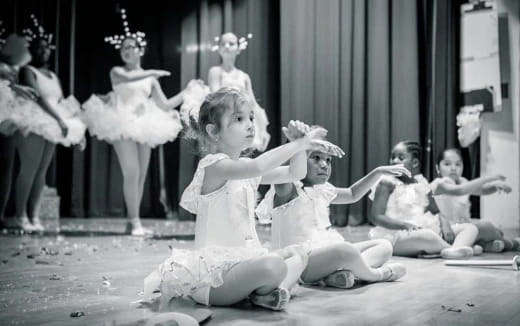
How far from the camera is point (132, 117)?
445 centimetres

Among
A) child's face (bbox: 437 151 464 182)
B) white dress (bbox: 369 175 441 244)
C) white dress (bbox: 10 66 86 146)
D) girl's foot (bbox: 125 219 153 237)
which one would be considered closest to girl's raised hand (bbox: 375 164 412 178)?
white dress (bbox: 369 175 441 244)

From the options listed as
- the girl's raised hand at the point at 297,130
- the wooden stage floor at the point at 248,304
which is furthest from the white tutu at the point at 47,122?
the girl's raised hand at the point at 297,130

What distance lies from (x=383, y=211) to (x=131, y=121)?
2.07m

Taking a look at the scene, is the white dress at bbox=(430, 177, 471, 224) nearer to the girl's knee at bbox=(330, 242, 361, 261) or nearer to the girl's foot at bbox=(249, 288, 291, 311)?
the girl's knee at bbox=(330, 242, 361, 261)

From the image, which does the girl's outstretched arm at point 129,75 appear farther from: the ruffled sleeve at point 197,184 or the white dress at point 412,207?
the ruffled sleeve at point 197,184

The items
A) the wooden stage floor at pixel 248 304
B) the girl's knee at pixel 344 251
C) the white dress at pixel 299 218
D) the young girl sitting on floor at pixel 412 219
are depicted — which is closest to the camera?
the wooden stage floor at pixel 248 304

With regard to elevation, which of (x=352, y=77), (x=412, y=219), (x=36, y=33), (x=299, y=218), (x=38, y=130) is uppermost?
(x=36, y=33)

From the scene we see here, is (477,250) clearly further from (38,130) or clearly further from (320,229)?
(38,130)

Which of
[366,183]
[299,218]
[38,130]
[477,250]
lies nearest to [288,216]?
[299,218]

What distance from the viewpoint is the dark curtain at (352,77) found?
16.7 feet

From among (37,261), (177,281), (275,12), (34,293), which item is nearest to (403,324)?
(177,281)

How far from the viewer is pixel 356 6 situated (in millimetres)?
A: 5180

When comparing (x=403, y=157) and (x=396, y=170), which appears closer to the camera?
(x=396, y=170)

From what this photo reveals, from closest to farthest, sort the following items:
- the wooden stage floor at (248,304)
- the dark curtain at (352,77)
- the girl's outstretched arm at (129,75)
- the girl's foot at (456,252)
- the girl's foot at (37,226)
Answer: the wooden stage floor at (248,304)
the girl's foot at (456,252)
the girl's outstretched arm at (129,75)
the girl's foot at (37,226)
the dark curtain at (352,77)
